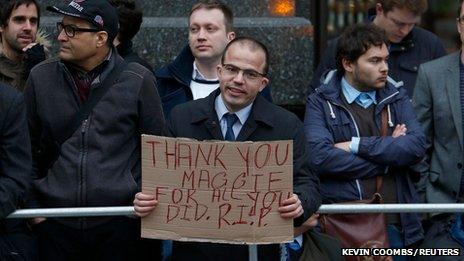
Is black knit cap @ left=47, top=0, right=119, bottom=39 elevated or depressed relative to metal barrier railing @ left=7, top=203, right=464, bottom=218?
elevated

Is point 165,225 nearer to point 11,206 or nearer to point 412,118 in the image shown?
point 11,206

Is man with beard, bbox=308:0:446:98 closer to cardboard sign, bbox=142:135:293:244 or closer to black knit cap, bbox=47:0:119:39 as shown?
black knit cap, bbox=47:0:119:39

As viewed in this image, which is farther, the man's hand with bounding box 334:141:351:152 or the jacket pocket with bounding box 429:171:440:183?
the jacket pocket with bounding box 429:171:440:183

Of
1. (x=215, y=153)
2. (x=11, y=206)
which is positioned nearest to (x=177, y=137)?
(x=215, y=153)

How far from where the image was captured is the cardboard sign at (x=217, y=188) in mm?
6422

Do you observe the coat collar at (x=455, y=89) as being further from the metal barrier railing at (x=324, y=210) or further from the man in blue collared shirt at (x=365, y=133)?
the metal barrier railing at (x=324, y=210)

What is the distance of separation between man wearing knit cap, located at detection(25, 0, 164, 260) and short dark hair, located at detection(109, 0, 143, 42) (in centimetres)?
95

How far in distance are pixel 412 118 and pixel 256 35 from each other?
1741mm

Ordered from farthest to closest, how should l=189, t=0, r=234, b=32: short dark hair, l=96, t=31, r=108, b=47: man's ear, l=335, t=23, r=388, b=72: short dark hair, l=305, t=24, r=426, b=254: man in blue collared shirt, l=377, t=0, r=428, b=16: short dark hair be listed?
1. l=377, t=0, r=428, b=16: short dark hair
2. l=189, t=0, r=234, b=32: short dark hair
3. l=335, t=23, r=388, b=72: short dark hair
4. l=305, t=24, r=426, b=254: man in blue collared shirt
5. l=96, t=31, r=108, b=47: man's ear

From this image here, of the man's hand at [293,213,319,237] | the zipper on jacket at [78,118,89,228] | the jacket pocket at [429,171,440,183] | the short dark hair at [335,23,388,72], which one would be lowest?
the man's hand at [293,213,319,237]

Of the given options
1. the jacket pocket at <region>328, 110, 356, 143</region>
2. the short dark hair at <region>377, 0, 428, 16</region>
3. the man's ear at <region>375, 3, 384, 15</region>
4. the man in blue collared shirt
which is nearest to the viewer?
the man in blue collared shirt

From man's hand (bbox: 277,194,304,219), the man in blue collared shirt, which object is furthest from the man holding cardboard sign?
the man in blue collared shirt

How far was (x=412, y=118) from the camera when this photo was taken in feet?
25.3

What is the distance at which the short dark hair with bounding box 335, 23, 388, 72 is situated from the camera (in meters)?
7.78
